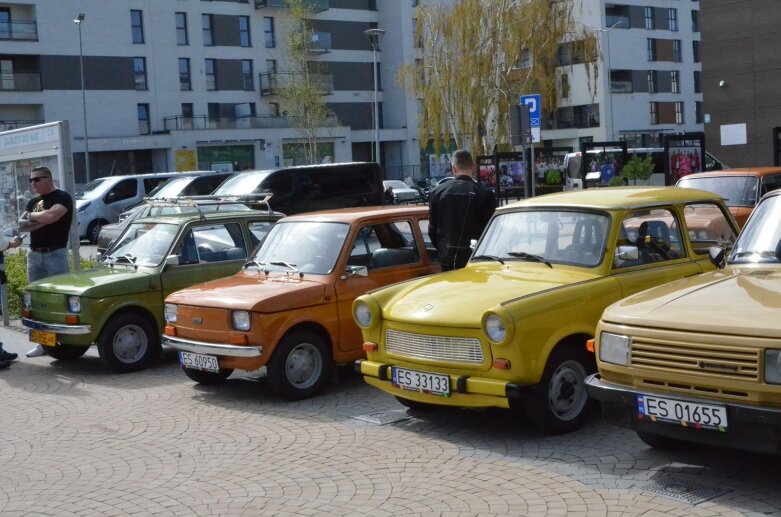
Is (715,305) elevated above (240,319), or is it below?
above

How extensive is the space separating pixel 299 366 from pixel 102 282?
284 centimetres

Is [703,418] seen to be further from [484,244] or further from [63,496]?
[63,496]

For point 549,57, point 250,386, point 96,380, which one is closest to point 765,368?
point 250,386

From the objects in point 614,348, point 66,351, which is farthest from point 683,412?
point 66,351

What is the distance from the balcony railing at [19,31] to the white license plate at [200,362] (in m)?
49.6

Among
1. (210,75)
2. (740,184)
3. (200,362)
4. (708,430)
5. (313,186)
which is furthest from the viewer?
(210,75)

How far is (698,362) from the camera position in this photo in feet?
18.1

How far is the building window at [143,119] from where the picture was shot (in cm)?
5853

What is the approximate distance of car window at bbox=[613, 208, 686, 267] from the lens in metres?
7.84

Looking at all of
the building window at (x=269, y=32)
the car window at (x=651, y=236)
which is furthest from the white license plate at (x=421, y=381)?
the building window at (x=269, y=32)

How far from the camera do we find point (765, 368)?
5.25 meters

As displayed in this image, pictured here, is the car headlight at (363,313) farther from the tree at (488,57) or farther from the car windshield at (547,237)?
the tree at (488,57)

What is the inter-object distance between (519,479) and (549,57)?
39271mm

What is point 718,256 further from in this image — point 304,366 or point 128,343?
point 128,343
